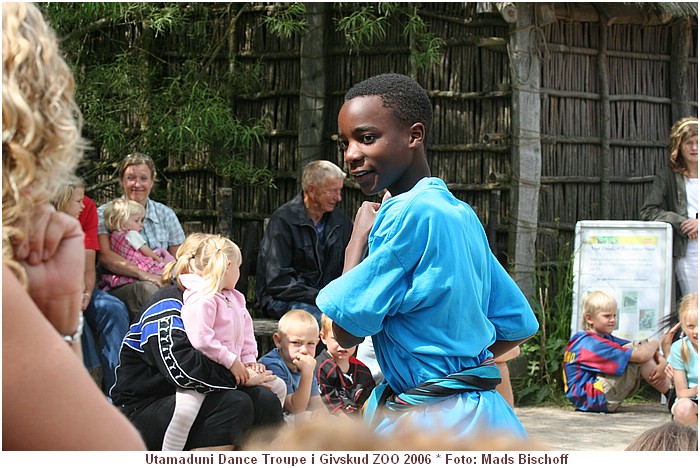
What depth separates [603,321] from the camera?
7.05 metres

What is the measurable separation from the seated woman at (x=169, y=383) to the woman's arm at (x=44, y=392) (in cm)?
319

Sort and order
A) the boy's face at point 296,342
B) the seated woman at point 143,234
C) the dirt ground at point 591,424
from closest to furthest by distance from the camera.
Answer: the boy's face at point 296,342 < the dirt ground at point 591,424 < the seated woman at point 143,234

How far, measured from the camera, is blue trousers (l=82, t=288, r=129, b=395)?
220 inches

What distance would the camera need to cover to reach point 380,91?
2455mm

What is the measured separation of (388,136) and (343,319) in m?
0.50

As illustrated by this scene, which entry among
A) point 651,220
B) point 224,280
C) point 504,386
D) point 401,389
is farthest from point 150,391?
point 651,220

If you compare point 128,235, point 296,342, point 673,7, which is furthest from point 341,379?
point 673,7

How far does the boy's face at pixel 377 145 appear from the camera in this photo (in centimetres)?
238

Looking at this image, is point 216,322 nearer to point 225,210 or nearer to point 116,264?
point 116,264

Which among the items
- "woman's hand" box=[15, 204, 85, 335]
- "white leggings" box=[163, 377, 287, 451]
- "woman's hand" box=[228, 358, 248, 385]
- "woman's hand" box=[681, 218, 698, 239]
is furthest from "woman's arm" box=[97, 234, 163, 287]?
"woman's hand" box=[15, 204, 85, 335]

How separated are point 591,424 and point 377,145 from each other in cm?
459

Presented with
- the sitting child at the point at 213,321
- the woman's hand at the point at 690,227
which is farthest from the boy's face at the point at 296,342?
the woman's hand at the point at 690,227

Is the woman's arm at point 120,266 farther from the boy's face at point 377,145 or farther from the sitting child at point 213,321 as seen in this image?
the boy's face at point 377,145

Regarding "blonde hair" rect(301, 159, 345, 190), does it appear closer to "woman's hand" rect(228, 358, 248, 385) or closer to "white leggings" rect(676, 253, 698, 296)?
"woman's hand" rect(228, 358, 248, 385)
